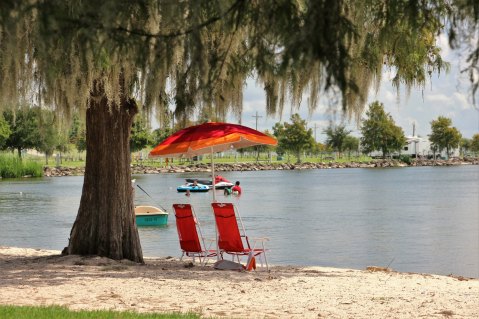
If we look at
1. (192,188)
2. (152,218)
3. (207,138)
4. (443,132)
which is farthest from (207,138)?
(443,132)

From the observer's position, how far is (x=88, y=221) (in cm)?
1101

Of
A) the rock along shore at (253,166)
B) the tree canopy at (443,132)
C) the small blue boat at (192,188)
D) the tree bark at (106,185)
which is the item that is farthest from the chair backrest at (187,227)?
the tree canopy at (443,132)

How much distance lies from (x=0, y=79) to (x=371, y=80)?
428 centimetres

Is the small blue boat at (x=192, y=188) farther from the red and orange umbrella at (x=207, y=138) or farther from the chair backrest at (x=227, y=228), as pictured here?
the chair backrest at (x=227, y=228)

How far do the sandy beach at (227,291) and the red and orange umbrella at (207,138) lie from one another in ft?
4.97

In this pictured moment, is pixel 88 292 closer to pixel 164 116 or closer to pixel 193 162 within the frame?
pixel 164 116

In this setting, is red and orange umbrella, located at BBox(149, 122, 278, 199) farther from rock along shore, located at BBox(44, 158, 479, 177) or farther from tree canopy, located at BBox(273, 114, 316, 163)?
tree canopy, located at BBox(273, 114, 316, 163)

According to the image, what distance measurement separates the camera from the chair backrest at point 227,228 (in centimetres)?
1046

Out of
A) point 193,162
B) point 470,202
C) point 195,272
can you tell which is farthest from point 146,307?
point 193,162

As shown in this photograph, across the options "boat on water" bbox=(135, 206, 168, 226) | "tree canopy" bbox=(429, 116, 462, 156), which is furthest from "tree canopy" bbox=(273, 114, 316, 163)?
"boat on water" bbox=(135, 206, 168, 226)

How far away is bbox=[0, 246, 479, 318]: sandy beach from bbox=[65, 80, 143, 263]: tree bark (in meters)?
0.31

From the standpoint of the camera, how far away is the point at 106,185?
11.0 metres

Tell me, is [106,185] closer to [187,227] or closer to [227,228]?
[187,227]

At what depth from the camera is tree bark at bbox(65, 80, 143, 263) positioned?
10898 mm
